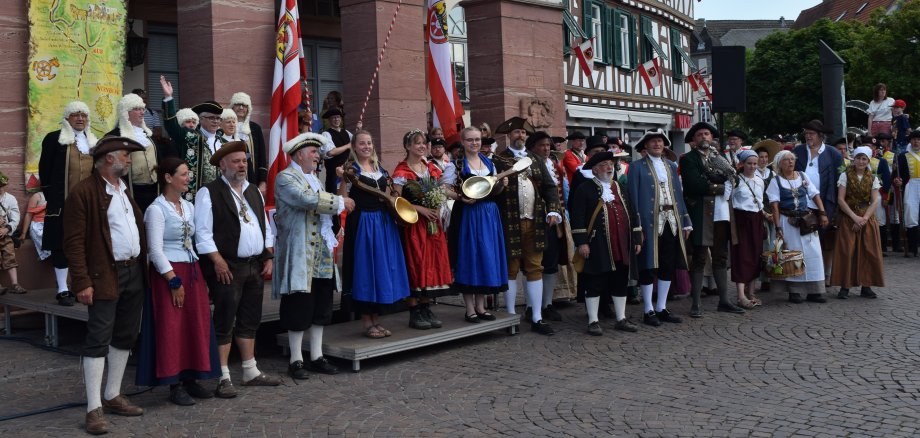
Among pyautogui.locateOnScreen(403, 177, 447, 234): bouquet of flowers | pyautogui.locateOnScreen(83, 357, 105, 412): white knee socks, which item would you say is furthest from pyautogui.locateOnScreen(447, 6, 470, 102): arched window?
pyautogui.locateOnScreen(83, 357, 105, 412): white knee socks

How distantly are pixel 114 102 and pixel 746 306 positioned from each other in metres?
7.14

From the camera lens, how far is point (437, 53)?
1145 cm

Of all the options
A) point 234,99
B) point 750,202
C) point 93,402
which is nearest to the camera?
point 93,402

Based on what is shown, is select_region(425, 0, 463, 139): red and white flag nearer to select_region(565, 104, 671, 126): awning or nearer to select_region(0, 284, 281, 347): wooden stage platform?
select_region(0, 284, 281, 347): wooden stage platform

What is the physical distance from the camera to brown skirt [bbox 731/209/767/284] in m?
9.94

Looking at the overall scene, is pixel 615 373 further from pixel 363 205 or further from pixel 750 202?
pixel 750 202

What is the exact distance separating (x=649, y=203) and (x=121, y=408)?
5.17m

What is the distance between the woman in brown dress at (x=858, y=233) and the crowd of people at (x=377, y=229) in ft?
0.08

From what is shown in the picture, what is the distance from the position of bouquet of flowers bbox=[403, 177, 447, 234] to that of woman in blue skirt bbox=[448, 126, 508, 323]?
40 centimetres

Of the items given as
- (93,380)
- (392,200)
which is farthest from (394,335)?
(93,380)

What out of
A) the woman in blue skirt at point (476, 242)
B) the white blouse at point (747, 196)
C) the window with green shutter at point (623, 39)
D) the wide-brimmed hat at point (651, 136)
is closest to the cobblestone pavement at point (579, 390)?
the woman in blue skirt at point (476, 242)

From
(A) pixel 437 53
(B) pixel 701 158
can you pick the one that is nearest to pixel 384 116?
(A) pixel 437 53

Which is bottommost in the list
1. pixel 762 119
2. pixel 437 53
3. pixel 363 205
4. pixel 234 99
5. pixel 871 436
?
pixel 871 436

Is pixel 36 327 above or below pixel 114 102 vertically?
below
